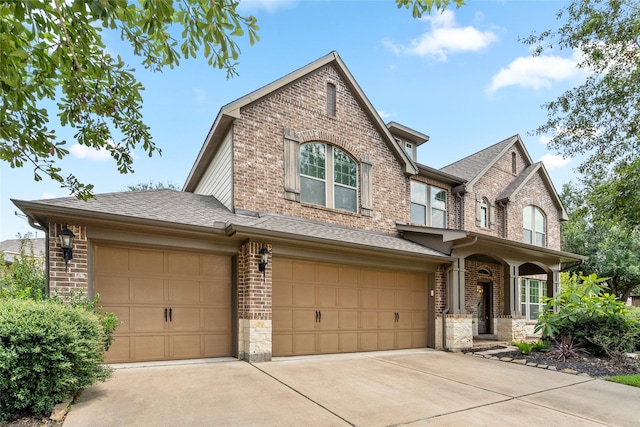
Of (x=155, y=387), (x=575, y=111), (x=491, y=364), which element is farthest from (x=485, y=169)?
(x=155, y=387)

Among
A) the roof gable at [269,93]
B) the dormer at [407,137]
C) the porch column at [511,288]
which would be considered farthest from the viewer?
the dormer at [407,137]

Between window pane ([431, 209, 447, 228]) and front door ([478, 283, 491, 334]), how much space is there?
10.7 ft

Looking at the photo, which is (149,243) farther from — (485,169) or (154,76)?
(485,169)

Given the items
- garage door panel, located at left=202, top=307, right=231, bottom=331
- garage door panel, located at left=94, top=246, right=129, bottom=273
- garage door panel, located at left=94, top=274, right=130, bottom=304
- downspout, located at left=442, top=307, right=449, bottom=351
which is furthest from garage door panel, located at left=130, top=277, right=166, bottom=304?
downspout, located at left=442, top=307, right=449, bottom=351

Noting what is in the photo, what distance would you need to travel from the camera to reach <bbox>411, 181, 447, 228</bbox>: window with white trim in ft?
42.4

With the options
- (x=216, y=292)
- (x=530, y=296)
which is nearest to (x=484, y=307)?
(x=530, y=296)

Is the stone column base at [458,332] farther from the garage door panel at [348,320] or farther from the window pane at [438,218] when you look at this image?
the window pane at [438,218]

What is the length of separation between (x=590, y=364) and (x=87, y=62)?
35.9ft

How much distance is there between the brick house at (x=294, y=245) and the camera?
275 inches

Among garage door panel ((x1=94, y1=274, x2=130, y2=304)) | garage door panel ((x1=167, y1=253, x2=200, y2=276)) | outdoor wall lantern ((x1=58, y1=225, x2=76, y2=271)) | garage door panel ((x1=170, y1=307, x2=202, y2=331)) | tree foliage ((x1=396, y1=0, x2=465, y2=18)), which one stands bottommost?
garage door panel ((x1=170, y1=307, x2=202, y2=331))

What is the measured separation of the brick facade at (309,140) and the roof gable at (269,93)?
13cm

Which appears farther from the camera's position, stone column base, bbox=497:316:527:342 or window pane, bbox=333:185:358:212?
stone column base, bbox=497:316:527:342

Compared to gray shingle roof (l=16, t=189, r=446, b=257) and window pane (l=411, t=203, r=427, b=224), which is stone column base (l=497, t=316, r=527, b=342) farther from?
window pane (l=411, t=203, r=427, b=224)

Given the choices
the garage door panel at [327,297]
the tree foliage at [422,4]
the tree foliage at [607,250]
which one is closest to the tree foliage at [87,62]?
the tree foliage at [422,4]
